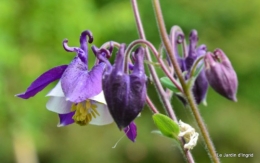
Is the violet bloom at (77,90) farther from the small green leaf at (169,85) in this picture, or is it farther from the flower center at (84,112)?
the small green leaf at (169,85)

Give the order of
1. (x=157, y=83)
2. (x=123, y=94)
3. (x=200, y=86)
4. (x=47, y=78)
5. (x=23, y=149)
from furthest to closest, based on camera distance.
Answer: (x=23, y=149) < (x=200, y=86) < (x=157, y=83) < (x=47, y=78) < (x=123, y=94)

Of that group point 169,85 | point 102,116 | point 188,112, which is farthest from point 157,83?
point 188,112

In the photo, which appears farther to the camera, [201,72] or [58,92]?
[201,72]

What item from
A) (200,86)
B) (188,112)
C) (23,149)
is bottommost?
(188,112)

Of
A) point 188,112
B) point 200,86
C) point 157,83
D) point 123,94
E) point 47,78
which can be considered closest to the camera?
point 123,94

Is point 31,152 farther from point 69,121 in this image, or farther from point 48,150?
point 69,121

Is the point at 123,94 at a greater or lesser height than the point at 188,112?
greater

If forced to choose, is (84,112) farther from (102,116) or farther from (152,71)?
(152,71)
